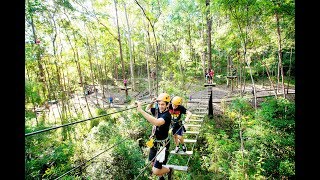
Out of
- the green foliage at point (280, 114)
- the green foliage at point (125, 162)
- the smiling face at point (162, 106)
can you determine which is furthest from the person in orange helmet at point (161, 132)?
the green foliage at point (280, 114)

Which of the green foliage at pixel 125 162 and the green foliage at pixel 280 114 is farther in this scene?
the green foliage at pixel 280 114

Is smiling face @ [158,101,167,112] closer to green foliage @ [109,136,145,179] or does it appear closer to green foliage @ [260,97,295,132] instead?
green foliage @ [109,136,145,179]

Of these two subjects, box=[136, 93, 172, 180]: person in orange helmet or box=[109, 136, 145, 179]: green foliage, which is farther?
box=[109, 136, 145, 179]: green foliage

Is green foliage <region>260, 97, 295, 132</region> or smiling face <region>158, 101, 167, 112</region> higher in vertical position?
smiling face <region>158, 101, 167, 112</region>

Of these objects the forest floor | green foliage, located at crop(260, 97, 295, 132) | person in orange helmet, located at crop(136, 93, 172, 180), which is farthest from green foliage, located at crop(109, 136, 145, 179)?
green foliage, located at crop(260, 97, 295, 132)

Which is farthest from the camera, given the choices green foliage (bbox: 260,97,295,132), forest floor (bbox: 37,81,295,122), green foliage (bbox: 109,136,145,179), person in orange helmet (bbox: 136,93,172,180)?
forest floor (bbox: 37,81,295,122)

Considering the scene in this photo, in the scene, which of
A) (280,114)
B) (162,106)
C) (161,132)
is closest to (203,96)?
(280,114)

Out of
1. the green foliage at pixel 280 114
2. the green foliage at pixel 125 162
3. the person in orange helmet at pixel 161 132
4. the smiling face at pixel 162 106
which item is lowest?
the green foliage at pixel 125 162

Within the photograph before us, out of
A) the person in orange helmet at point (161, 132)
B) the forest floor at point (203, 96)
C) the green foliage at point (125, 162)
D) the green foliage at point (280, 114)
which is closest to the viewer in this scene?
the person in orange helmet at point (161, 132)

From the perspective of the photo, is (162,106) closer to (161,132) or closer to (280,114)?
(161,132)

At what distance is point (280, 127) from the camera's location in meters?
8.23

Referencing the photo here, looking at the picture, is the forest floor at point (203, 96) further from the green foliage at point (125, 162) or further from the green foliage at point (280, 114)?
the green foliage at point (125, 162)
